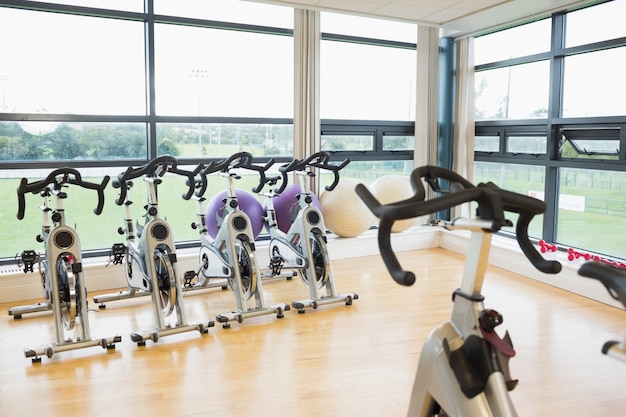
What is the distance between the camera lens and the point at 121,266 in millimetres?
4852

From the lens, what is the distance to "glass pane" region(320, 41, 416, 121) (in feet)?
20.4

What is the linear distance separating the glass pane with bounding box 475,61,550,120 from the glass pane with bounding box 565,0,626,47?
0.43 meters

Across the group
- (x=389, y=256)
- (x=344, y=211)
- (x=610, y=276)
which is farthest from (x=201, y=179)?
(x=610, y=276)

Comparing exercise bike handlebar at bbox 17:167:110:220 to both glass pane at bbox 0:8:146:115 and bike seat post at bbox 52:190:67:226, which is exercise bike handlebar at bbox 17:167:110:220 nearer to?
bike seat post at bbox 52:190:67:226

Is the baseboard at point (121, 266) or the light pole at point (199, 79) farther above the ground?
the light pole at point (199, 79)

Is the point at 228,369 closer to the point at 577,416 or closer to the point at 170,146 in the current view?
the point at 577,416

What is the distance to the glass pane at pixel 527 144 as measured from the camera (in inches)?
219

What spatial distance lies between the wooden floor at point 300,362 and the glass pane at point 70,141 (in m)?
1.55

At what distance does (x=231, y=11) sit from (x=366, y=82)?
5.63 feet

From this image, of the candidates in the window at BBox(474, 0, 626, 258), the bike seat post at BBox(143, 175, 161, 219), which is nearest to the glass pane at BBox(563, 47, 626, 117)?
the window at BBox(474, 0, 626, 258)

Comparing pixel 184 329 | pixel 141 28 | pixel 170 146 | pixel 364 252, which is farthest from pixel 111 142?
pixel 364 252

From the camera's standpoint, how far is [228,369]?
10.4 ft

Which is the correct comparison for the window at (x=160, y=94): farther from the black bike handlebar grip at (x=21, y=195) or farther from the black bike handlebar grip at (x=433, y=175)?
the black bike handlebar grip at (x=433, y=175)

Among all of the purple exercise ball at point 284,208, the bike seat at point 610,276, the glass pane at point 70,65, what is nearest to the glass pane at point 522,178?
the purple exercise ball at point 284,208
